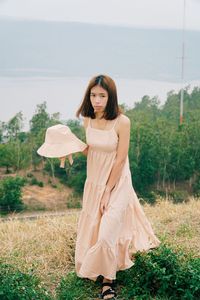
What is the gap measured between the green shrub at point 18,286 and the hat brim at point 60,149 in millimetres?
571

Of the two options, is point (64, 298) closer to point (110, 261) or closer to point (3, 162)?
point (110, 261)

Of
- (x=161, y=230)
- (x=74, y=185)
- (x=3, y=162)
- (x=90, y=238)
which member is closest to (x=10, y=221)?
(x=161, y=230)

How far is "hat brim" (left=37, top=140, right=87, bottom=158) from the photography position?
239cm

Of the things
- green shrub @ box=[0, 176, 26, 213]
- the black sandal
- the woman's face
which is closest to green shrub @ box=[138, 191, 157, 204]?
the black sandal

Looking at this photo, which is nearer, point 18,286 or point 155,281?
point 18,286

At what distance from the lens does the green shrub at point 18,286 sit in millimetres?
2277

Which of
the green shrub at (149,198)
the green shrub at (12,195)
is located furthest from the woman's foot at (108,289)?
the green shrub at (12,195)

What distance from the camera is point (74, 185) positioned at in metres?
16.9

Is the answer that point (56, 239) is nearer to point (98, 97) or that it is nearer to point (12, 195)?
point (98, 97)

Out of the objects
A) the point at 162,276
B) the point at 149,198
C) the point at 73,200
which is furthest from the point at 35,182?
the point at 162,276

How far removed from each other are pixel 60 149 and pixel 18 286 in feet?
2.09

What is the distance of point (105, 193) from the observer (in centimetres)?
243

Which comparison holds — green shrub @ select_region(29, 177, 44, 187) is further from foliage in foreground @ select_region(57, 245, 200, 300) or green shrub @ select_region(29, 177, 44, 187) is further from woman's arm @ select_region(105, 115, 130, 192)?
woman's arm @ select_region(105, 115, 130, 192)

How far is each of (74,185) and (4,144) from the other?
334 centimetres
